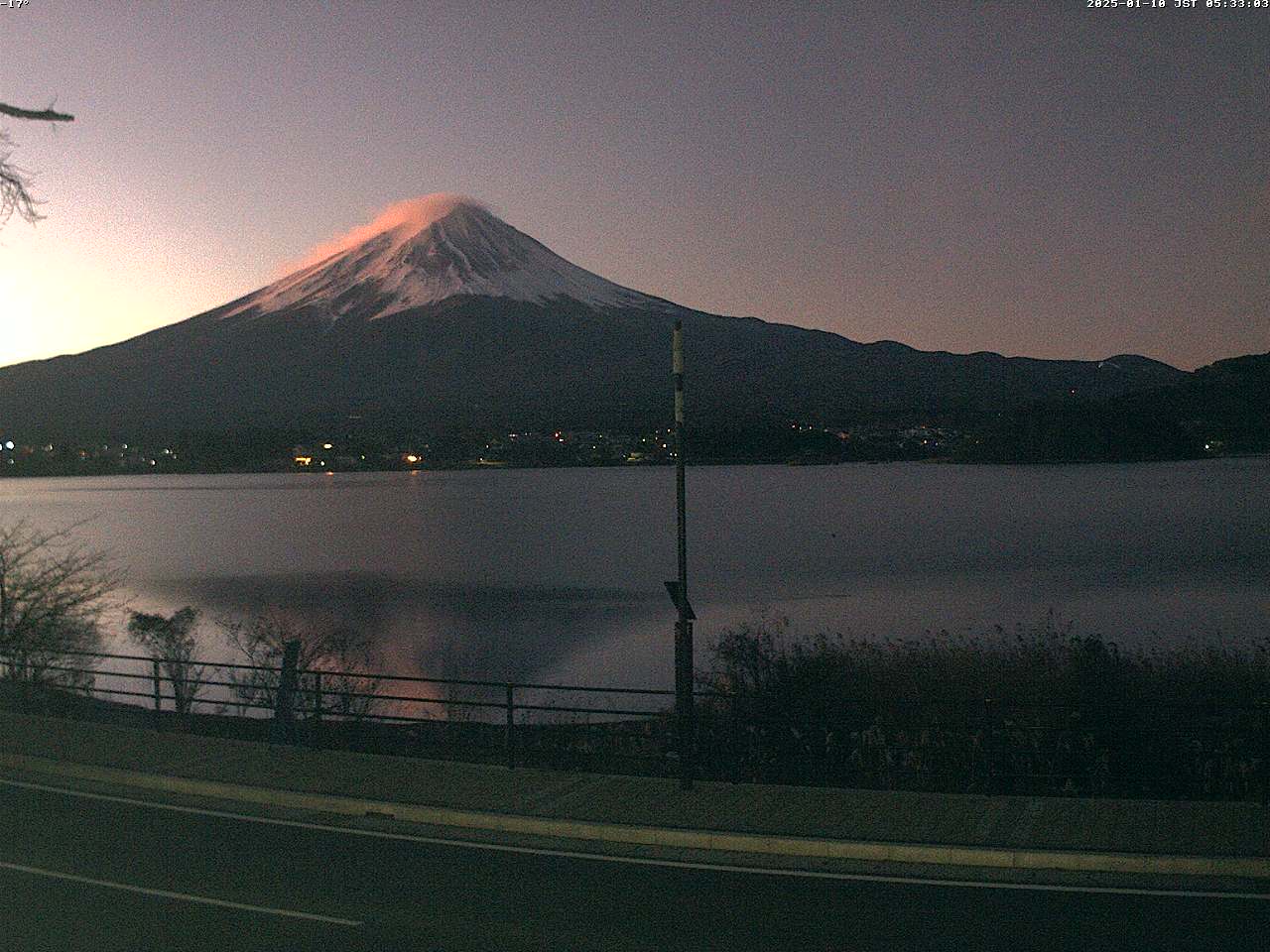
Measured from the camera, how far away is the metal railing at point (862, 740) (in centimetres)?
1205

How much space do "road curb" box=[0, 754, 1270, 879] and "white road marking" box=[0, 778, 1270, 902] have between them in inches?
12.1

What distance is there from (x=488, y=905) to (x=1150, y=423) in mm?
171276

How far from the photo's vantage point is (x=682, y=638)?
11.5 m

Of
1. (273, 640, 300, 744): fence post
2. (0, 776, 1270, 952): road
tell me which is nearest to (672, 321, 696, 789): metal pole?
(0, 776, 1270, 952): road

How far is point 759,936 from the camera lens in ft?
24.8

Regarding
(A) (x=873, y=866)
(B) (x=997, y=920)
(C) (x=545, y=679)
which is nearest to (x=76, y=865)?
(A) (x=873, y=866)

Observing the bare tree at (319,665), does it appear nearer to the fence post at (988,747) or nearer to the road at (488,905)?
the road at (488,905)

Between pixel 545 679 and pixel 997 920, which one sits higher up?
pixel 997 920

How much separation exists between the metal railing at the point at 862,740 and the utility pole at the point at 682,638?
0.38 metres

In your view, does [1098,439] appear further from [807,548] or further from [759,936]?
[759,936]

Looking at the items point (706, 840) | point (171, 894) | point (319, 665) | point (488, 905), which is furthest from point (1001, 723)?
point (319, 665)

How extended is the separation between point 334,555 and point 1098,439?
4969 inches

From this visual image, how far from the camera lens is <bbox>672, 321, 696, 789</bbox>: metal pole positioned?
1094 cm

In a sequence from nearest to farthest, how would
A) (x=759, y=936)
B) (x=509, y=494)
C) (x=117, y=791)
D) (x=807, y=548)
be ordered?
(x=759, y=936) < (x=117, y=791) < (x=807, y=548) < (x=509, y=494)
